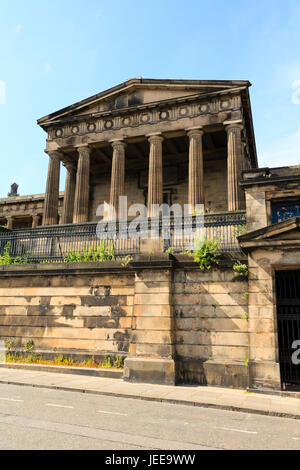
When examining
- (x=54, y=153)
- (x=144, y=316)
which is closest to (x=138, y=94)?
(x=54, y=153)

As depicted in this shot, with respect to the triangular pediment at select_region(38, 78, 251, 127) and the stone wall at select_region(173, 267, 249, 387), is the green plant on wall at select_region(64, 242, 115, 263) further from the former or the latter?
the triangular pediment at select_region(38, 78, 251, 127)

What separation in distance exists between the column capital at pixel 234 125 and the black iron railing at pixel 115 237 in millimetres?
13036

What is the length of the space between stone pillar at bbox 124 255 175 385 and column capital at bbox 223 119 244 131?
16.1 m

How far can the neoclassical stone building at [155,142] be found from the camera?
80.3ft

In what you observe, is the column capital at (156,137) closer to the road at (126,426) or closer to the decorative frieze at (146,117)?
the decorative frieze at (146,117)

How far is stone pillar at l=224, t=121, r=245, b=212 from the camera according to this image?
2212cm

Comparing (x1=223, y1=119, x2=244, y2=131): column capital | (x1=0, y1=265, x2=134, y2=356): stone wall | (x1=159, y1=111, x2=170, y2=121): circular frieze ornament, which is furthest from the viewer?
(x1=159, y1=111, x2=170, y2=121): circular frieze ornament

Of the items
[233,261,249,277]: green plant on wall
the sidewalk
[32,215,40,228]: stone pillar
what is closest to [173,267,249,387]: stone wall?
[233,261,249,277]: green plant on wall

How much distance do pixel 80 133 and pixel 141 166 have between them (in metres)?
6.42

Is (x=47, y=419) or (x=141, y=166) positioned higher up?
(x=141, y=166)

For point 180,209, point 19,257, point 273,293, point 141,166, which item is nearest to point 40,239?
point 19,257

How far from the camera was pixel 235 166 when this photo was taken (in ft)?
75.2
